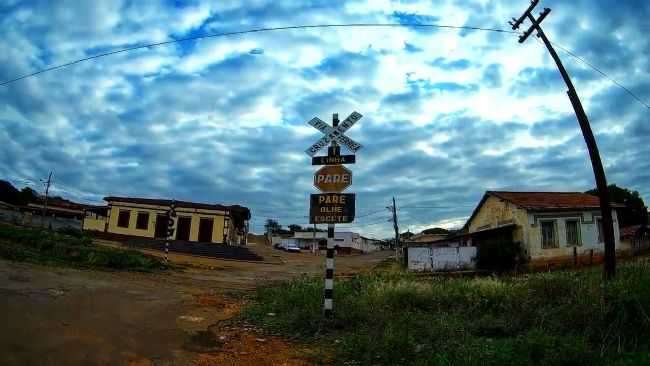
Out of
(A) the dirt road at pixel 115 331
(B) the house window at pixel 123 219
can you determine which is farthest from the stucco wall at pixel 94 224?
(A) the dirt road at pixel 115 331

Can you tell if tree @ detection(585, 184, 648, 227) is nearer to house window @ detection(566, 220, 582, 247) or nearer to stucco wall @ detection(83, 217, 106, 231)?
house window @ detection(566, 220, 582, 247)

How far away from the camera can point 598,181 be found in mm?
12016

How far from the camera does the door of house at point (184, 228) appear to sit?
40.0m

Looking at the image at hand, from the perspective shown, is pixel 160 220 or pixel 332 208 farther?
pixel 160 220

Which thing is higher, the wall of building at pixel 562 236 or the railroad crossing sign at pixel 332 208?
the wall of building at pixel 562 236

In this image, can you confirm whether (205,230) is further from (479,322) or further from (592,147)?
(479,322)

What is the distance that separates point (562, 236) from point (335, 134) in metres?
22.3

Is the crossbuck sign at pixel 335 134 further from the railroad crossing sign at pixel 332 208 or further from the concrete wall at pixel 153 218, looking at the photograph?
the concrete wall at pixel 153 218

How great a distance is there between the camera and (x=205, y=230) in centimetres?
4034

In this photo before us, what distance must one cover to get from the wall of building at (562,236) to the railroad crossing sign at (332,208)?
2074cm

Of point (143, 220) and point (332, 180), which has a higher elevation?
point (143, 220)

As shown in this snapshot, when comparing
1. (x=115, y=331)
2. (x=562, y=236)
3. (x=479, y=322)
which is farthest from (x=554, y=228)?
(x=115, y=331)

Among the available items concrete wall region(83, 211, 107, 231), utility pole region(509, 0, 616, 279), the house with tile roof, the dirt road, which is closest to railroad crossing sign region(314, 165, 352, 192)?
the dirt road

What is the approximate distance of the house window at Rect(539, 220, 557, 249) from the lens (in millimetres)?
25719
